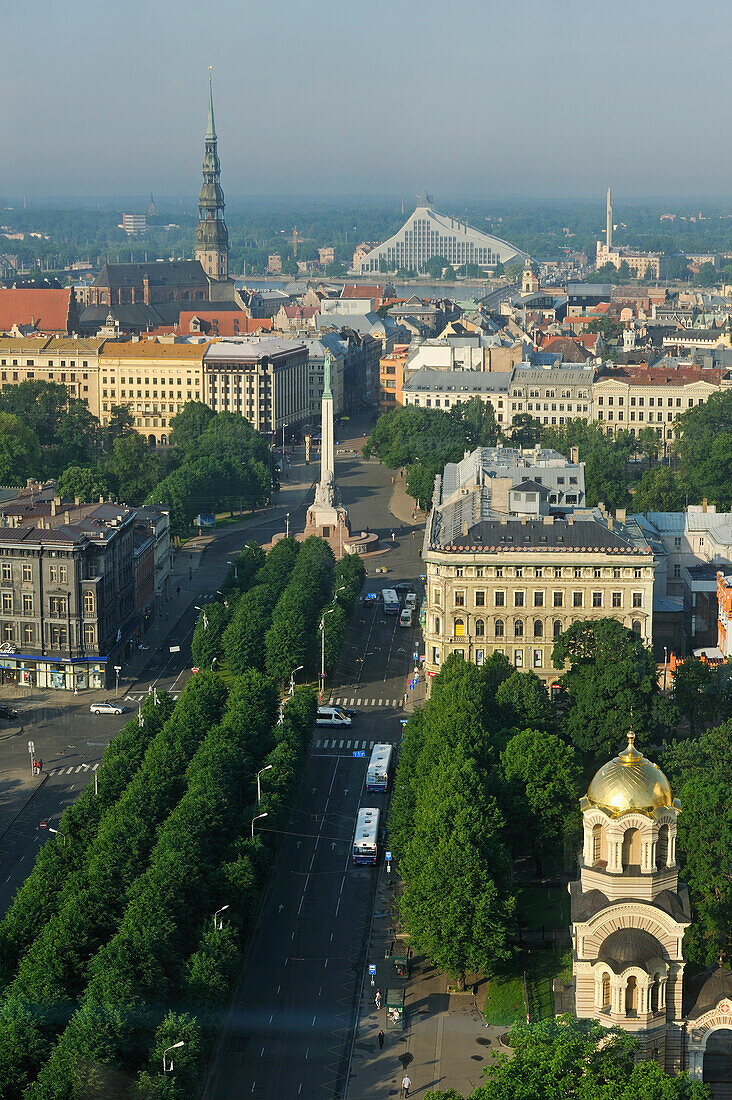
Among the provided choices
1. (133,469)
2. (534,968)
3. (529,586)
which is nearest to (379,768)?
(529,586)

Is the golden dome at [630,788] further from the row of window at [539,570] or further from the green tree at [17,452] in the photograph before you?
the green tree at [17,452]

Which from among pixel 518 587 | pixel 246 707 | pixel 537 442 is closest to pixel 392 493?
pixel 537 442

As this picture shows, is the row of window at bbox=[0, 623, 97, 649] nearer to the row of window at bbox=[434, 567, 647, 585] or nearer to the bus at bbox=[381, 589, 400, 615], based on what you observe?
the row of window at bbox=[434, 567, 647, 585]

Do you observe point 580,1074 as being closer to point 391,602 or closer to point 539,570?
point 539,570

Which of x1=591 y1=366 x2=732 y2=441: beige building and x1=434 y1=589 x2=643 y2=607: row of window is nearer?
x1=434 y1=589 x2=643 y2=607: row of window

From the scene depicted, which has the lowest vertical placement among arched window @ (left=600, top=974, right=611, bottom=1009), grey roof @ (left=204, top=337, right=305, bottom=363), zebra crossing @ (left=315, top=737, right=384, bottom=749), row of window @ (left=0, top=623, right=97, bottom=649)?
zebra crossing @ (left=315, top=737, right=384, bottom=749)

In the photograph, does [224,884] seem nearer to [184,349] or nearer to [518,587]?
[518,587]

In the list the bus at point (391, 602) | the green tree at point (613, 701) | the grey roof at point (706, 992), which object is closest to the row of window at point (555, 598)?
the green tree at point (613, 701)

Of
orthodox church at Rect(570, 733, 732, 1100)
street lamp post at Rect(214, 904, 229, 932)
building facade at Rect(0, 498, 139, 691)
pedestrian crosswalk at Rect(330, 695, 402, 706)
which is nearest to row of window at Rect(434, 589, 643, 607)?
pedestrian crosswalk at Rect(330, 695, 402, 706)
